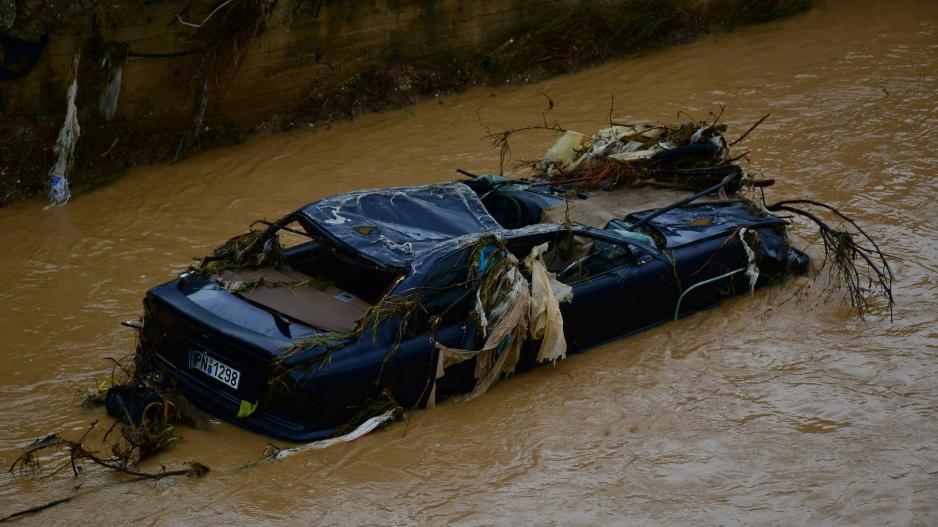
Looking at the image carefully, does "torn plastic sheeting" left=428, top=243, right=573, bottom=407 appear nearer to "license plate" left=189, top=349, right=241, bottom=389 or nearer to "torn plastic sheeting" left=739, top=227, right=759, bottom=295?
"license plate" left=189, top=349, right=241, bottom=389

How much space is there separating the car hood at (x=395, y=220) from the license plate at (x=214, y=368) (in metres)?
1.08

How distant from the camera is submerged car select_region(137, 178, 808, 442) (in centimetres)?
641

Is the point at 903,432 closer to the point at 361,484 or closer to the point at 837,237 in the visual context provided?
the point at 837,237

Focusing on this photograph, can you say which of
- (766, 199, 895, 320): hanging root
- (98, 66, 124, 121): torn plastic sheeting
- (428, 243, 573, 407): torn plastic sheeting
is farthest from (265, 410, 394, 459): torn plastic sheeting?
(98, 66, 124, 121): torn plastic sheeting

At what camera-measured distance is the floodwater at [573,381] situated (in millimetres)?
6082

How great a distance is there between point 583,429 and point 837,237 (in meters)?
3.01

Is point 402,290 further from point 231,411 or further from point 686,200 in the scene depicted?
point 686,200

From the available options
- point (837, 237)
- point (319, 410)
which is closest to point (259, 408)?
point (319, 410)

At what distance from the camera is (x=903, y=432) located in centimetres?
667

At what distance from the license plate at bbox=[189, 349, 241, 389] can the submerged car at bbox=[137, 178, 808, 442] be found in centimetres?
1

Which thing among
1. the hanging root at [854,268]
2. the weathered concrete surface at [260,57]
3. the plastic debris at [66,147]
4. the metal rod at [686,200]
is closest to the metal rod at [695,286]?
the metal rod at [686,200]

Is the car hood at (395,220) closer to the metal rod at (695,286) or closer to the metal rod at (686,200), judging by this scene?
the metal rod at (686,200)

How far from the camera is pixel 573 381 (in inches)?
290

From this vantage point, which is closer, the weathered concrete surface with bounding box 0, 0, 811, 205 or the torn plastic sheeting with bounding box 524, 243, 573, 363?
the torn plastic sheeting with bounding box 524, 243, 573, 363
